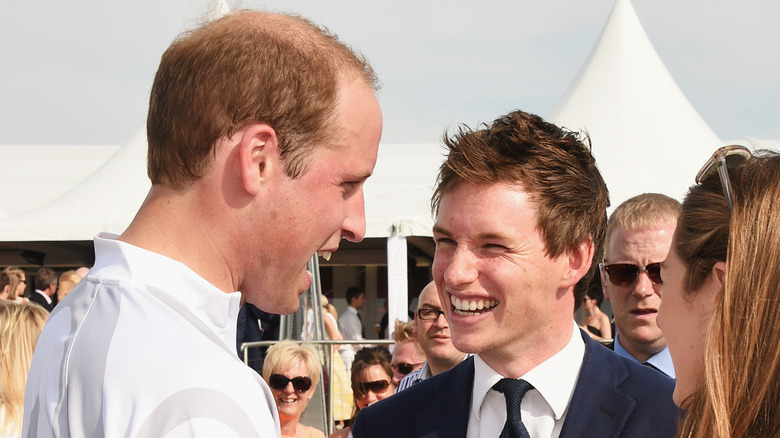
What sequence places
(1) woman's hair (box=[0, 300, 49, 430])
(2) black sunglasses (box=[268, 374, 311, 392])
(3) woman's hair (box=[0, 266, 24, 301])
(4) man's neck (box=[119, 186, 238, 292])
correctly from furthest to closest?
(3) woman's hair (box=[0, 266, 24, 301]) → (2) black sunglasses (box=[268, 374, 311, 392]) → (1) woman's hair (box=[0, 300, 49, 430]) → (4) man's neck (box=[119, 186, 238, 292])

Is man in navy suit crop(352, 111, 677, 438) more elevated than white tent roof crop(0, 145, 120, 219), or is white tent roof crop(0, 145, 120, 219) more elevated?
white tent roof crop(0, 145, 120, 219)

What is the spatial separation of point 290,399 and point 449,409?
11.2ft

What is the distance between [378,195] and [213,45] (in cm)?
1064

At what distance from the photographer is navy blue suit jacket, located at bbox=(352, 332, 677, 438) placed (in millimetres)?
2029

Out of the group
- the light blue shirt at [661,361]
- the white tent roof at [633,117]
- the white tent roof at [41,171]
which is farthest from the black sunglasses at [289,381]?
the white tent roof at [41,171]

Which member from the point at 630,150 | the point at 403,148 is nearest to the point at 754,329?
the point at 630,150

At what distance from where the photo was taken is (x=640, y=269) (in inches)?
138

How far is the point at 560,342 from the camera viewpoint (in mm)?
2252

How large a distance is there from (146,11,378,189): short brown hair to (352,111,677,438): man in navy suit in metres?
0.91

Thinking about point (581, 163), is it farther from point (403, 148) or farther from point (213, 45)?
point (403, 148)

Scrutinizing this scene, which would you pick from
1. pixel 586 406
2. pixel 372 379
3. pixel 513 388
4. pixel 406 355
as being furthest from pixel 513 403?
pixel 406 355

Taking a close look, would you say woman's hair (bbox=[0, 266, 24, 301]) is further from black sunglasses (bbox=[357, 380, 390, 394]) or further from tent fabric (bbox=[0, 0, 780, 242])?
black sunglasses (bbox=[357, 380, 390, 394])

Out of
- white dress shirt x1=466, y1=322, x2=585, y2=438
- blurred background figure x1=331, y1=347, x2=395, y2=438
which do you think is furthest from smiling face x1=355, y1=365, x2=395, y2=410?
white dress shirt x1=466, y1=322, x2=585, y2=438

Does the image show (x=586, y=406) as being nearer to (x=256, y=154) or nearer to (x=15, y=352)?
(x=256, y=154)
